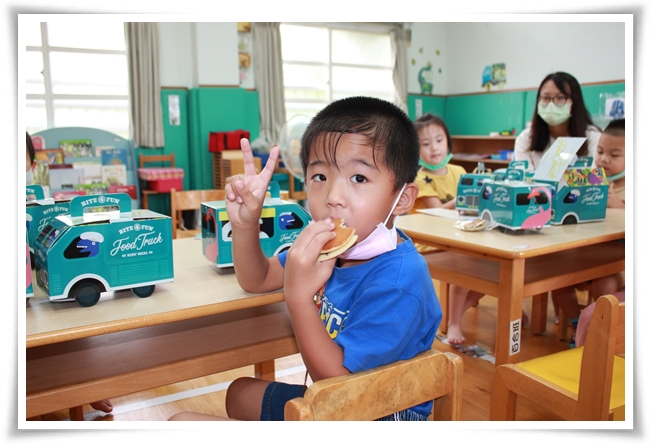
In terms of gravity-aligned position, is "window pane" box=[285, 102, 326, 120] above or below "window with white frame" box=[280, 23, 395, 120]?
below

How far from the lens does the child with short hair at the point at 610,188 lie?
261cm

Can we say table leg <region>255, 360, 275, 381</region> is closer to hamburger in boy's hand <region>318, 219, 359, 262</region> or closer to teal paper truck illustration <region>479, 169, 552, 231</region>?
teal paper truck illustration <region>479, 169, 552, 231</region>

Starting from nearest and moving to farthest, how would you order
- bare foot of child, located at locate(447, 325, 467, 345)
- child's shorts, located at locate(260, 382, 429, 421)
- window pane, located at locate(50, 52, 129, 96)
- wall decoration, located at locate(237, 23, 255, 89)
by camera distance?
1. child's shorts, located at locate(260, 382, 429, 421)
2. bare foot of child, located at locate(447, 325, 467, 345)
3. window pane, located at locate(50, 52, 129, 96)
4. wall decoration, located at locate(237, 23, 255, 89)

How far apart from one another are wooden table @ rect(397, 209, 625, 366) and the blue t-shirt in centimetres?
83

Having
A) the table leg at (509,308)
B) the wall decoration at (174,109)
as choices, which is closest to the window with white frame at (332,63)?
the wall decoration at (174,109)

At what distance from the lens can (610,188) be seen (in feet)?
8.81

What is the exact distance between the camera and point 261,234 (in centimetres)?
146

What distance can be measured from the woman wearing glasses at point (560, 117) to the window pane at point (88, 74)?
528 cm

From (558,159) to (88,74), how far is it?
595 centimetres

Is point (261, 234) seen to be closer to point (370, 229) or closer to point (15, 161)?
point (370, 229)

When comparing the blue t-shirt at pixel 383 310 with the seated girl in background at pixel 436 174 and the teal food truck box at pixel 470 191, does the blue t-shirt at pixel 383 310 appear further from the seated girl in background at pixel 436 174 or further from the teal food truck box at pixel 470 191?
the seated girl in background at pixel 436 174

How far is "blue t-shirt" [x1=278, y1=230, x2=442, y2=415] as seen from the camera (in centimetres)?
104

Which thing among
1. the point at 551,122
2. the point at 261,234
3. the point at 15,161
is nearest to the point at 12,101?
the point at 15,161

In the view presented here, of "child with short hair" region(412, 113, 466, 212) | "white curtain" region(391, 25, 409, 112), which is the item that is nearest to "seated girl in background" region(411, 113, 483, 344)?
"child with short hair" region(412, 113, 466, 212)
